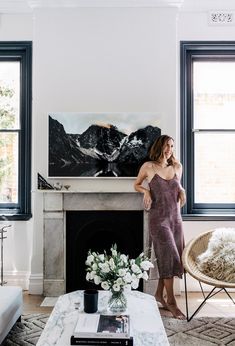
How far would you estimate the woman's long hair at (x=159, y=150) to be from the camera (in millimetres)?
3959

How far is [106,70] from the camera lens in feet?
14.5

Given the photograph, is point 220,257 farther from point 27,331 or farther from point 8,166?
point 8,166

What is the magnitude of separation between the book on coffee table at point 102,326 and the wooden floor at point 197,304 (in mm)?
1504

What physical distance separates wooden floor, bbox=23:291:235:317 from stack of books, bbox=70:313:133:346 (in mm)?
1561

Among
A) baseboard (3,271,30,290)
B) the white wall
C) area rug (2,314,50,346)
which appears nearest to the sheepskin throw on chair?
the white wall

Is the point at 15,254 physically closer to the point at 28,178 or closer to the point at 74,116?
the point at 28,178

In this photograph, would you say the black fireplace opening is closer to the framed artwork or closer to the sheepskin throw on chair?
the framed artwork

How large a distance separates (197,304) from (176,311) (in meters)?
0.43

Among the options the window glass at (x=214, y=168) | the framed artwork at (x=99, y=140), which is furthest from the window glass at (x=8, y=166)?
the window glass at (x=214, y=168)

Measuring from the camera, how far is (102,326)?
2.30m

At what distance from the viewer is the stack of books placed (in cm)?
216

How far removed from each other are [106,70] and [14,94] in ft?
3.61

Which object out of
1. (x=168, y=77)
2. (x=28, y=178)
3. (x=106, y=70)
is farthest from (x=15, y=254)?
(x=168, y=77)

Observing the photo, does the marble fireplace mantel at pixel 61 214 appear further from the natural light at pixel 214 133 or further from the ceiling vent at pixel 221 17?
the ceiling vent at pixel 221 17
